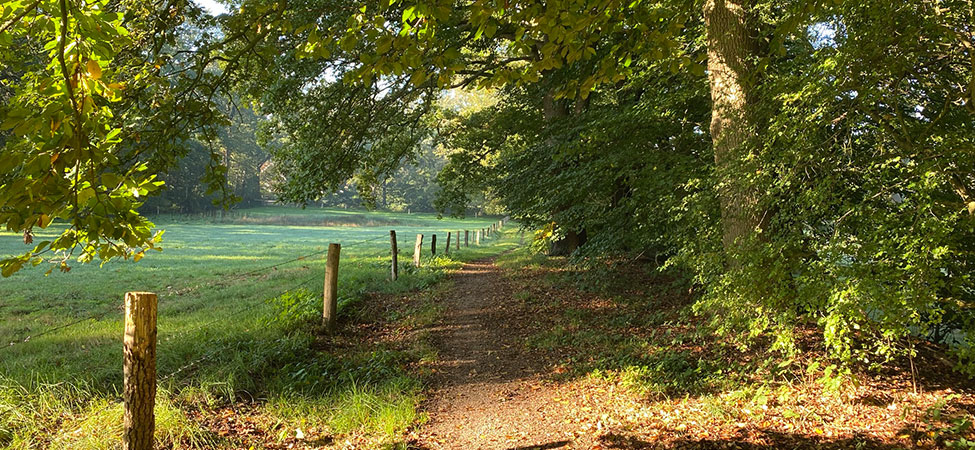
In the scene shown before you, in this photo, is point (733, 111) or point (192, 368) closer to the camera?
point (733, 111)

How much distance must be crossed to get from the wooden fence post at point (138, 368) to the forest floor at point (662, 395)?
211 cm

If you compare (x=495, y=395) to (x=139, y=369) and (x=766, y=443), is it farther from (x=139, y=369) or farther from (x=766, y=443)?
(x=139, y=369)

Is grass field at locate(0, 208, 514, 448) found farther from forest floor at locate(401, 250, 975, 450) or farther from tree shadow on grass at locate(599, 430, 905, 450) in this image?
tree shadow on grass at locate(599, 430, 905, 450)

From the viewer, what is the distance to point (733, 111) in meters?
5.45

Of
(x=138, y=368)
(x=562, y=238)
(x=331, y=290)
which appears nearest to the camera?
(x=138, y=368)

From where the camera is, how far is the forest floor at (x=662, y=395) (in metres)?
4.21

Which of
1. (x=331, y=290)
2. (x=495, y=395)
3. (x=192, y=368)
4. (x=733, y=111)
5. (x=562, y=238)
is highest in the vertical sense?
(x=733, y=111)

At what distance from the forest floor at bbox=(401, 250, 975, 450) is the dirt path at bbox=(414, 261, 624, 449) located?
0.02m

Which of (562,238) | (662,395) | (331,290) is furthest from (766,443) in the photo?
(562,238)

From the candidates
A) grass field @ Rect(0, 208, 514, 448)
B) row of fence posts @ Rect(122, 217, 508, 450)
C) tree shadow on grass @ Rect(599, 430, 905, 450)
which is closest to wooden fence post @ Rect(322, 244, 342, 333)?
grass field @ Rect(0, 208, 514, 448)

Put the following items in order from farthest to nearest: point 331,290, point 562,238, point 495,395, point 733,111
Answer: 1. point 562,238
2. point 331,290
3. point 495,395
4. point 733,111

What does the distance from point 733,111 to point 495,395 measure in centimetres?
412

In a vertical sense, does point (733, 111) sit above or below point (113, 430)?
above

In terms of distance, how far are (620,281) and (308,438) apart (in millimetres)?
7779
